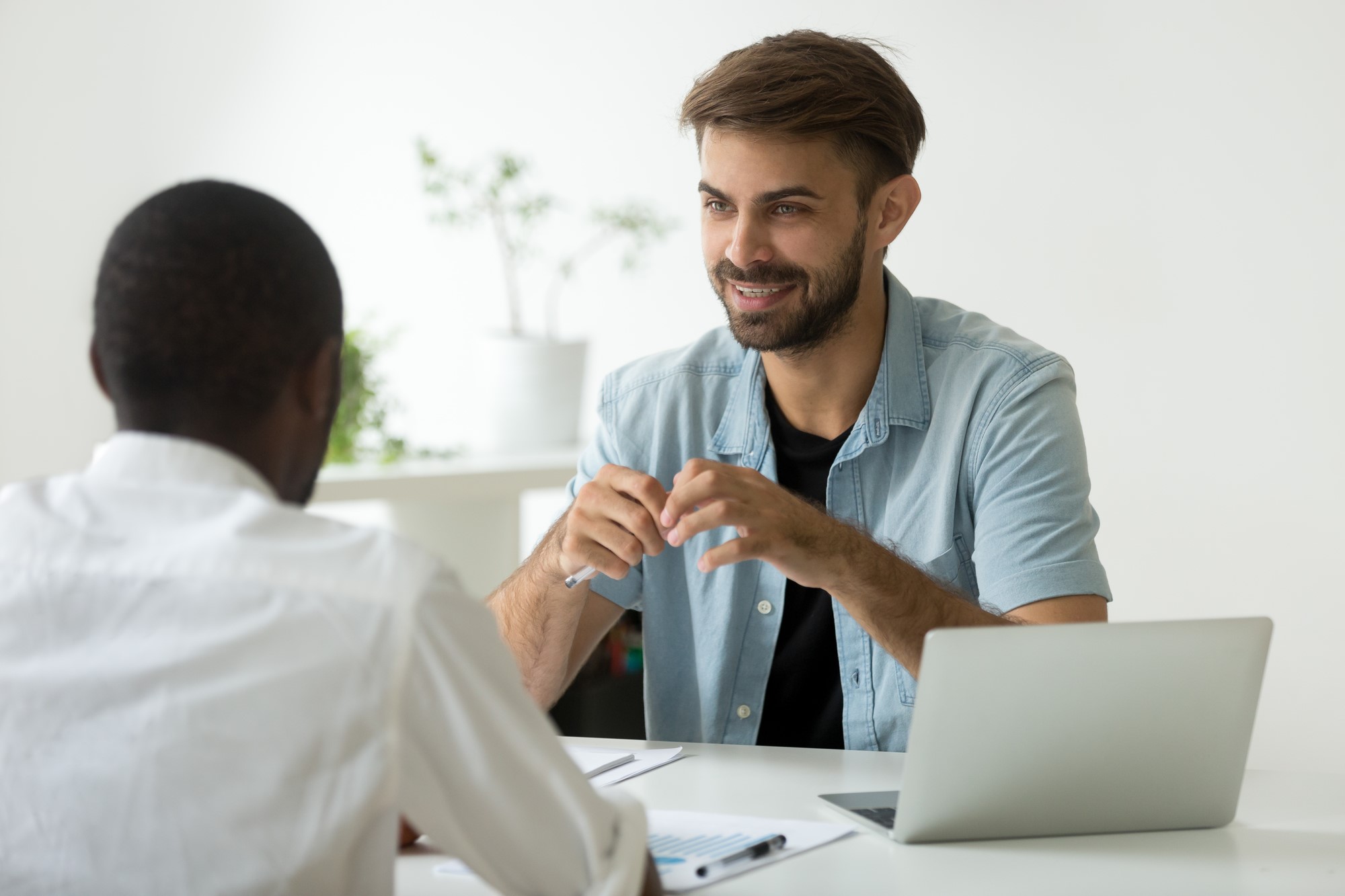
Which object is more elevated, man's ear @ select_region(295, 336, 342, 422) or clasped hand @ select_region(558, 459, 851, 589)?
man's ear @ select_region(295, 336, 342, 422)

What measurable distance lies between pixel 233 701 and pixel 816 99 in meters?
1.30

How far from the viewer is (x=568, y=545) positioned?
5.21ft

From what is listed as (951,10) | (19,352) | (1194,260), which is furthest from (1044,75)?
(19,352)

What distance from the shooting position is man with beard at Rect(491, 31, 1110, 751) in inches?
68.3

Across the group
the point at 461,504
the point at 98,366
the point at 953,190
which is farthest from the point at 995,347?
the point at 461,504

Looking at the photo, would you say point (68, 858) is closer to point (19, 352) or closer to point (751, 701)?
A: point (751, 701)

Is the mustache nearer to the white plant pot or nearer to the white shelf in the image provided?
the white shelf

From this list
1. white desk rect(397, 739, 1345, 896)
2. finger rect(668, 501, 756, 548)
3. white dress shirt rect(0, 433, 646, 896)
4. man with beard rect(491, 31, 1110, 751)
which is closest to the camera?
white dress shirt rect(0, 433, 646, 896)

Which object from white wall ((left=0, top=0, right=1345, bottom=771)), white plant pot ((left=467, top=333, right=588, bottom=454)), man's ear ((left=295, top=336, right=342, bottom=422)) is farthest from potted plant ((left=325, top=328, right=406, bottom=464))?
man's ear ((left=295, top=336, right=342, bottom=422))

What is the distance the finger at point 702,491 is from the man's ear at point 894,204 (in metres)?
0.66

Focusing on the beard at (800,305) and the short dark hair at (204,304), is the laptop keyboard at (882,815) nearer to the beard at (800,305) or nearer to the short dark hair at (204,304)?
the short dark hair at (204,304)

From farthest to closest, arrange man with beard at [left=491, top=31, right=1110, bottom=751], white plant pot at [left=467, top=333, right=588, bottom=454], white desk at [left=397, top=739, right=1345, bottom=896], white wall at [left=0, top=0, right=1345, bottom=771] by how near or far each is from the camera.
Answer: white plant pot at [left=467, top=333, right=588, bottom=454] → white wall at [left=0, top=0, right=1345, bottom=771] → man with beard at [left=491, top=31, right=1110, bottom=751] → white desk at [left=397, top=739, right=1345, bottom=896]

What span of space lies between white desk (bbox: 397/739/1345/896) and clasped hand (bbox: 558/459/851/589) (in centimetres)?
25

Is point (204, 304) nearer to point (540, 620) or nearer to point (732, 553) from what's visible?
point (732, 553)
